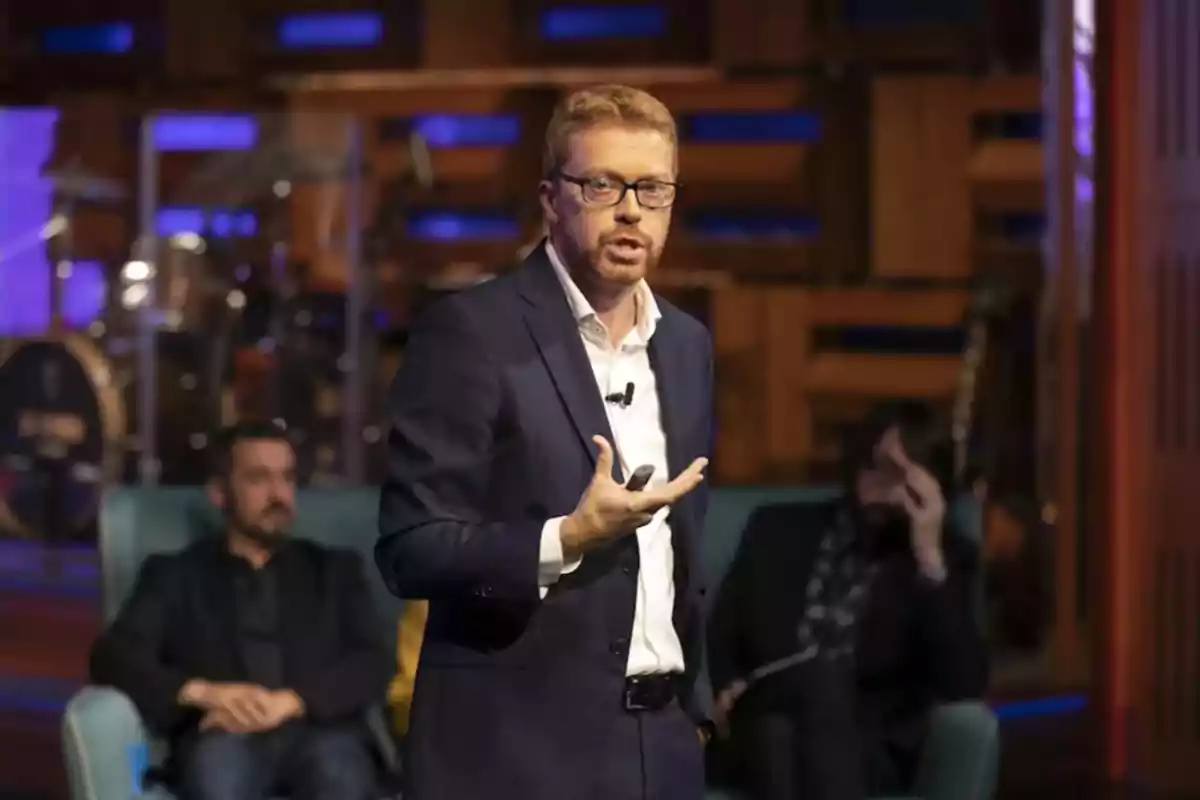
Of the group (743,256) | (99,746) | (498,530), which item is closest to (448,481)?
(498,530)

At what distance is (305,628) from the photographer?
3451 millimetres

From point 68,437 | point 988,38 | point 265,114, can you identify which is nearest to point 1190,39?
point 988,38

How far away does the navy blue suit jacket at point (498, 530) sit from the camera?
155cm

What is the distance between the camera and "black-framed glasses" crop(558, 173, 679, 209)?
5.11 ft

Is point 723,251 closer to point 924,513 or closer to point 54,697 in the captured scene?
point 54,697

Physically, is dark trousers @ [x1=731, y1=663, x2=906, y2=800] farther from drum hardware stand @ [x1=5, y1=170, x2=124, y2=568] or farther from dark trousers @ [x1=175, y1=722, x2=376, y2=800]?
drum hardware stand @ [x1=5, y1=170, x2=124, y2=568]

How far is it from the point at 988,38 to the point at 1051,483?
149 centimetres

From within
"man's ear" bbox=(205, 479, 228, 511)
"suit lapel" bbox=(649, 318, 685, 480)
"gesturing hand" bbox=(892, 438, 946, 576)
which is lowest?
"gesturing hand" bbox=(892, 438, 946, 576)

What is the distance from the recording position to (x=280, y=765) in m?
3.31

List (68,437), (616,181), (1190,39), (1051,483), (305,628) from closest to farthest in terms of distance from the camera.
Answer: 1. (616,181)
2. (305,628)
3. (1190,39)
4. (1051,483)
5. (68,437)

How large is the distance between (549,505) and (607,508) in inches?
4.5

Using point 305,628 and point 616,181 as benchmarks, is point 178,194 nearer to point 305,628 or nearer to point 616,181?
point 305,628

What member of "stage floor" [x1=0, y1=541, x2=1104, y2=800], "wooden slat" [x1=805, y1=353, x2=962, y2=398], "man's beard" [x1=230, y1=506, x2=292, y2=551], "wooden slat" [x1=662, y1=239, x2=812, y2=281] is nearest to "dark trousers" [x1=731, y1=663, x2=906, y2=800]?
"man's beard" [x1=230, y1=506, x2=292, y2=551]

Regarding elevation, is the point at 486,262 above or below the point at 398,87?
below
